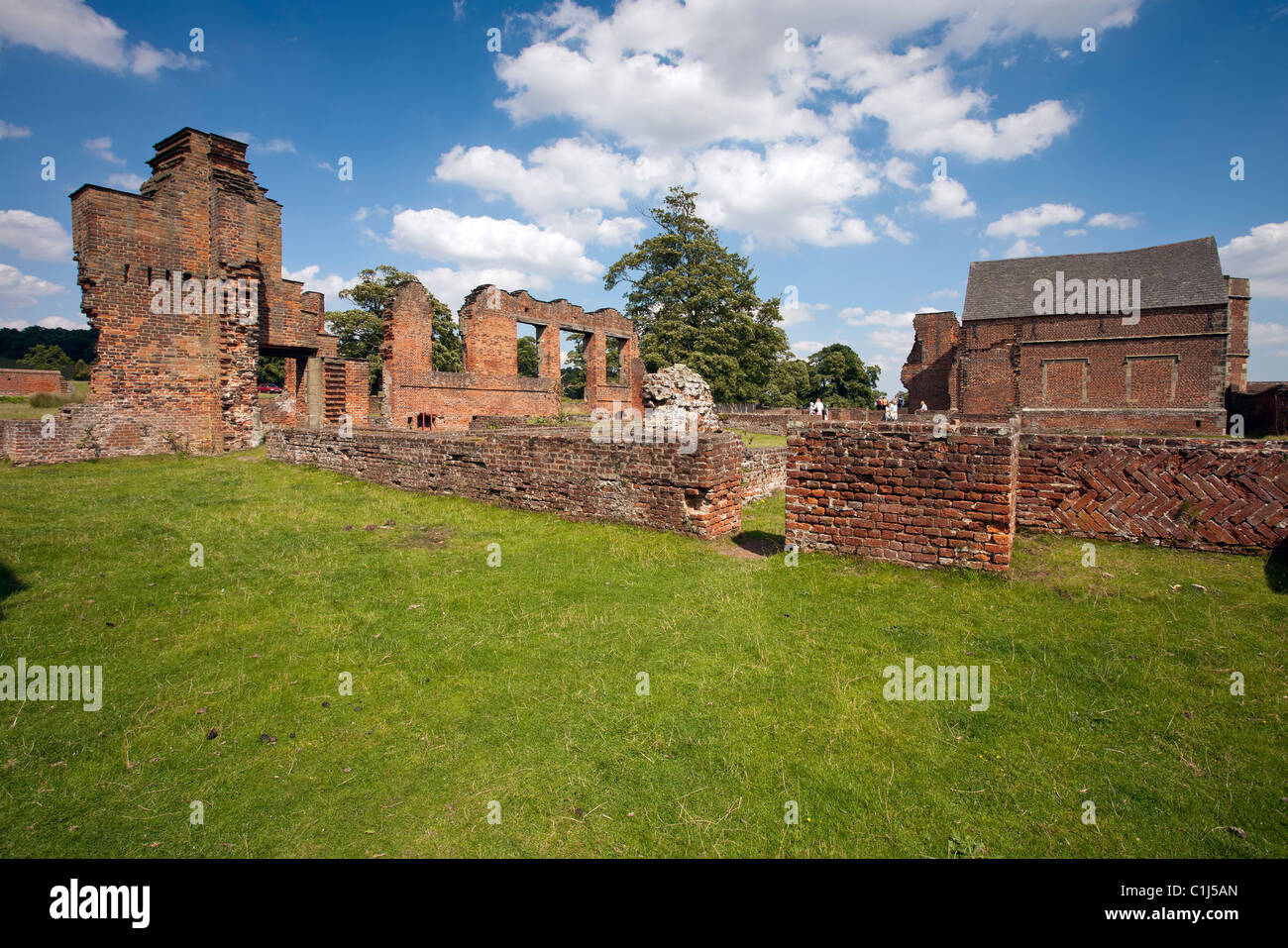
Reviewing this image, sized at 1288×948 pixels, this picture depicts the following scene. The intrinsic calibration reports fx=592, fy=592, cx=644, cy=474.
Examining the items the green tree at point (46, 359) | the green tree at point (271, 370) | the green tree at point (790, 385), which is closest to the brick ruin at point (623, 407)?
the green tree at point (790, 385)

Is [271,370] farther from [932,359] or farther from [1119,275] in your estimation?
[1119,275]

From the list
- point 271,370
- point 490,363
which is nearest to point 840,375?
point 490,363

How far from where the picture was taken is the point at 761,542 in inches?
325

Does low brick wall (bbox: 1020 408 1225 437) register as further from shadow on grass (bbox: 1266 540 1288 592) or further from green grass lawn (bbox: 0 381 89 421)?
green grass lawn (bbox: 0 381 89 421)

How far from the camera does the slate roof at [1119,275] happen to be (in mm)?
35594

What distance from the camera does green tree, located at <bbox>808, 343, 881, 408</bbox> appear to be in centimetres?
7938

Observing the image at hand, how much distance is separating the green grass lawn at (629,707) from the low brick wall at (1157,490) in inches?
23.6

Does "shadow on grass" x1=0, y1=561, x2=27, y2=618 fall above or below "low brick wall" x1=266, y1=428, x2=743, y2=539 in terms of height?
below

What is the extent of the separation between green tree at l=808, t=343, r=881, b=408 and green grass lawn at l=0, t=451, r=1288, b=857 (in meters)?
76.0

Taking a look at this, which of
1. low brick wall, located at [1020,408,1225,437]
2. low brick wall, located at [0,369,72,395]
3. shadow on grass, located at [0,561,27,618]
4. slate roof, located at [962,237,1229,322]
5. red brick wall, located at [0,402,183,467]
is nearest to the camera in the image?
shadow on grass, located at [0,561,27,618]

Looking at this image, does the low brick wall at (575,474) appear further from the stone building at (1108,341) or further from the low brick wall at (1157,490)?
the stone building at (1108,341)

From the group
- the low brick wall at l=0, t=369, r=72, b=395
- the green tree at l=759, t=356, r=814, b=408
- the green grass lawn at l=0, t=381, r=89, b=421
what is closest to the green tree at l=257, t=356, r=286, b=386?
the low brick wall at l=0, t=369, r=72, b=395
